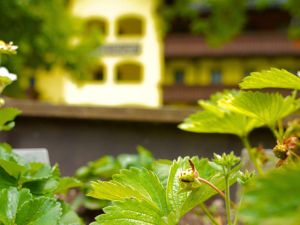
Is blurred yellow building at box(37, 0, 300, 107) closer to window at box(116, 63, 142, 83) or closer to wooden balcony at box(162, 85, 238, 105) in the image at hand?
wooden balcony at box(162, 85, 238, 105)

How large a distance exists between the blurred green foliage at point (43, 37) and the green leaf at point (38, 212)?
1347cm

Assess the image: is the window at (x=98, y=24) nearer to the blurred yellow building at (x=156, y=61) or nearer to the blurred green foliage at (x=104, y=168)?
→ the blurred yellow building at (x=156, y=61)

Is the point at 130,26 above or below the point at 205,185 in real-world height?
above

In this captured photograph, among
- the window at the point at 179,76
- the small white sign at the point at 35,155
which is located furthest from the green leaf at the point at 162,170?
the window at the point at 179,76

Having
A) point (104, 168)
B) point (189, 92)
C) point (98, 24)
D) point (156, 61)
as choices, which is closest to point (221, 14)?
point (189, 92)

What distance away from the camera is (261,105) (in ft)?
3.61

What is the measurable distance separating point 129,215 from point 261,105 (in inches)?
15.2

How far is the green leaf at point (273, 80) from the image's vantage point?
0.84 metres

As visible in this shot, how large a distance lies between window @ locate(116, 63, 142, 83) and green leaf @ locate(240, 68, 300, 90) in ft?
81.3

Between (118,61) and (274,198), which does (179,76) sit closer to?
(118,61)

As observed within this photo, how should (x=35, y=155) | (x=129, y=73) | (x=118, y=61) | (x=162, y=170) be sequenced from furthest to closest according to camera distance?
(x=129, y=73) → (x=118, y=61) → (x=35, y=155) → (x=162, y=170)

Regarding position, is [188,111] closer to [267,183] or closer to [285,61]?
[267,183]

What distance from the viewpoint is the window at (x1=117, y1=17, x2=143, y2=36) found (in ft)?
84.4

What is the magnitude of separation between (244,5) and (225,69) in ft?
12.6
